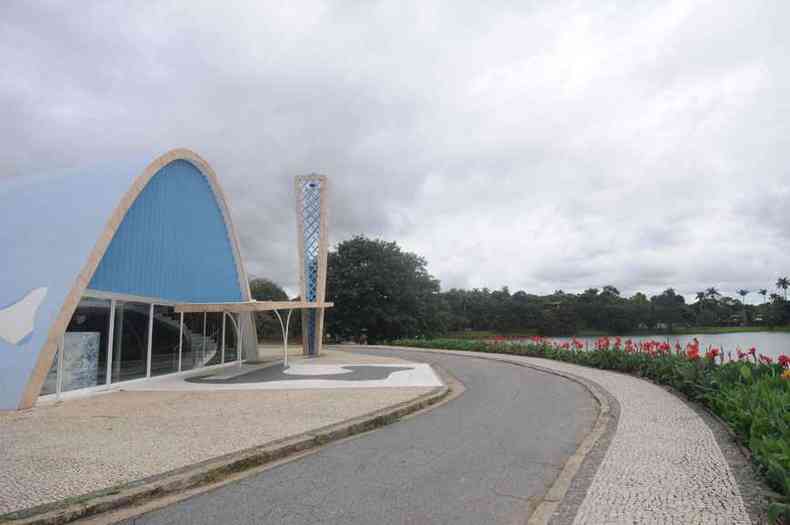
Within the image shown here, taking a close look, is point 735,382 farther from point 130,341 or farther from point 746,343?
point 130,341

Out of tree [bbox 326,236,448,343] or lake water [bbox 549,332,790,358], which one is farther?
tree [bbox 326,236,448,343]

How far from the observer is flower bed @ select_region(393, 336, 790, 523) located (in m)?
4.76

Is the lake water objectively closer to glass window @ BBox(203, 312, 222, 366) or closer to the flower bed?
the flower bed

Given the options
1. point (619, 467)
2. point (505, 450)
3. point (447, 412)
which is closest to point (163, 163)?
point (447, 412)

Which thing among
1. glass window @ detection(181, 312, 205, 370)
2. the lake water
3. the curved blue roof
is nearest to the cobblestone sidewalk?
the lake water

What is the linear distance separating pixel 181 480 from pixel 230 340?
1460cm

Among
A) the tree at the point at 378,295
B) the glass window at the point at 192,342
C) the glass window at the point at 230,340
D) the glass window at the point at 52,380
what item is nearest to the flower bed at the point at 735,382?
the glass window at the point at 52,380

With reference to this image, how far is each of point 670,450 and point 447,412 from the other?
382 centimetres

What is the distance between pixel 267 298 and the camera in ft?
200

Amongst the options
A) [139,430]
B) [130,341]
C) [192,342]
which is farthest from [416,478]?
[192,342]

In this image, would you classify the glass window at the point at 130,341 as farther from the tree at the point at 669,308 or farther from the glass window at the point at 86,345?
the tree at the point at 669,308

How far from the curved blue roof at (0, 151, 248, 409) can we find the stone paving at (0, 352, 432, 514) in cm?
184

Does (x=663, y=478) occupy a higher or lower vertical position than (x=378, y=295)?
lower

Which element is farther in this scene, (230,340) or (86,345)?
(230,340)
